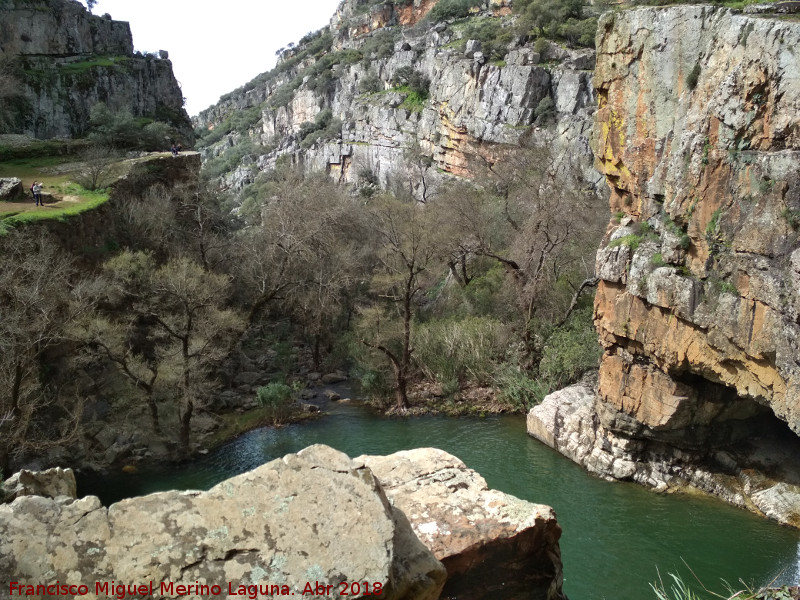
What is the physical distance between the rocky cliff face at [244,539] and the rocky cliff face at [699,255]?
38.8 ft

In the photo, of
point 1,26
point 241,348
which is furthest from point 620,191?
point 1,26

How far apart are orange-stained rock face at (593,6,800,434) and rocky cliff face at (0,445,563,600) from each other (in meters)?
11.8

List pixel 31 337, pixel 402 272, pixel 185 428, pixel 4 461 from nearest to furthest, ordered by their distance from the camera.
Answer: pixel 4 461, pixel 31 337, pixel 185 428, pixel 402 272

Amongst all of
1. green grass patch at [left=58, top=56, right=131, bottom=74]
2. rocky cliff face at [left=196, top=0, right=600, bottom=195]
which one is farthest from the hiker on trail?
rocky cliff face at [left=196, top=0, right=600, bottom=195]

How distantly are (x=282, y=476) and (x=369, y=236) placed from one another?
29.7m

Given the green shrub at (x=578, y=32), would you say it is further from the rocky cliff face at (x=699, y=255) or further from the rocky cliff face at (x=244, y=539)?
the rocky cliff face at (x=244, y=539)

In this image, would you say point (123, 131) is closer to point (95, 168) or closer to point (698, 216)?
point (95, 168)

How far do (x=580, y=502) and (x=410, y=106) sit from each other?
170ft

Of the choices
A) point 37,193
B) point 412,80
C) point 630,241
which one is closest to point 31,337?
point 37,193

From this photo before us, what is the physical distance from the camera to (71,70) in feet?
118

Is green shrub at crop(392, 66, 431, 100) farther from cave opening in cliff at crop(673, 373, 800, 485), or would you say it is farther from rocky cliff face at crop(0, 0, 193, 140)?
cave opening in cliff at crop(673, 373, 800, 485)

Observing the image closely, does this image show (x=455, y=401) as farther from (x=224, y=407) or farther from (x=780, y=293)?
(x=780, y=293)

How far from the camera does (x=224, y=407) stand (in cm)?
2416

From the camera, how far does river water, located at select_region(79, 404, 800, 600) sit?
13758mm
